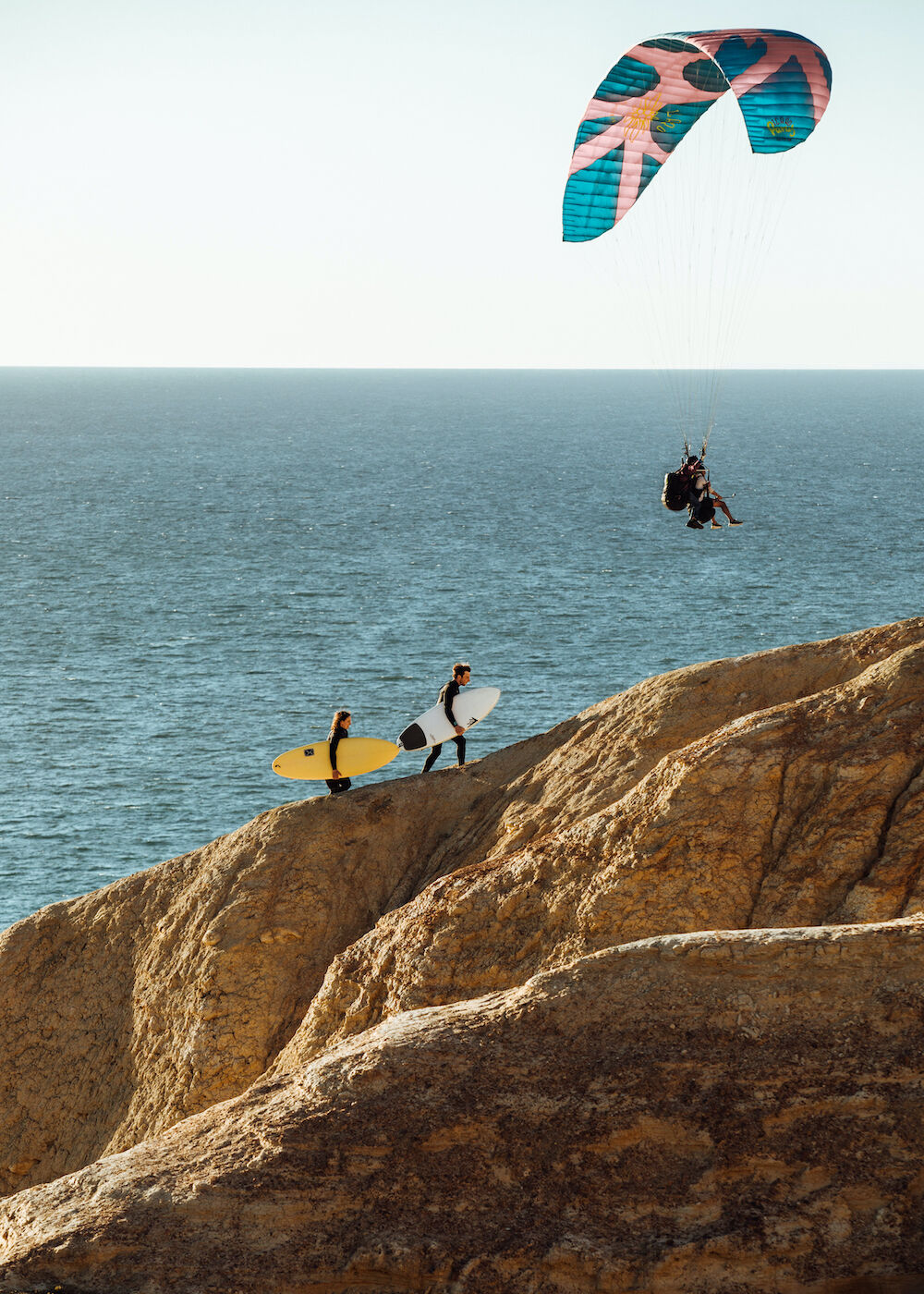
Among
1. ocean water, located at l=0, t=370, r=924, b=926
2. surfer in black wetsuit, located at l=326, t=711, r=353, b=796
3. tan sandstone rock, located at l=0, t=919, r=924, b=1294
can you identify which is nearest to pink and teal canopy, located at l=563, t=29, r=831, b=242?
surfer in black wetsuit, located at l=326, t=711, r=353, b=796

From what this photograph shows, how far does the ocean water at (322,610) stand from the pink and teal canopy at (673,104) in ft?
85.3

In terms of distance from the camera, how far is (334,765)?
24766 millimetres

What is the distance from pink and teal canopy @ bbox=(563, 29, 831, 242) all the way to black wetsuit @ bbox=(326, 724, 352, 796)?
1150 cm

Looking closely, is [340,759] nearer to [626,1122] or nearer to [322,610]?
[626,1122]

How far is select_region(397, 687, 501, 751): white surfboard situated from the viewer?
83.0ft

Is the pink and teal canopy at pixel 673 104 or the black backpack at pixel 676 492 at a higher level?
the pink and teal canopy at pixel 673 104

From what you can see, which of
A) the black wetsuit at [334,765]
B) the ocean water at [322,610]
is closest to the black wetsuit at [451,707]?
the black wetsuit at [334,765]

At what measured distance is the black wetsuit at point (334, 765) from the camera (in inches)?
968

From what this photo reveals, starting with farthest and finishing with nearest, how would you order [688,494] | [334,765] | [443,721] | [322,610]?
[322,610] < [688,494] < [443,721] < [334,765]

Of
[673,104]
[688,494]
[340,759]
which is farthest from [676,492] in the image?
[340,759]

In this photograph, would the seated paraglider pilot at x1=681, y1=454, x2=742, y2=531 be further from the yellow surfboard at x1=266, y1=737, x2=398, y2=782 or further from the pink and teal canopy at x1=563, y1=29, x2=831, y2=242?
the yellow surfboard at x1=266, y1=737, x2=398, y2=782

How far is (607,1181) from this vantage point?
9.60 m

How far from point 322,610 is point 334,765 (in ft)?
179

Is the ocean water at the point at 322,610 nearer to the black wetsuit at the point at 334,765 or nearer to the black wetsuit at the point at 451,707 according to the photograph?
the black wetsuit at the point at 334,765
